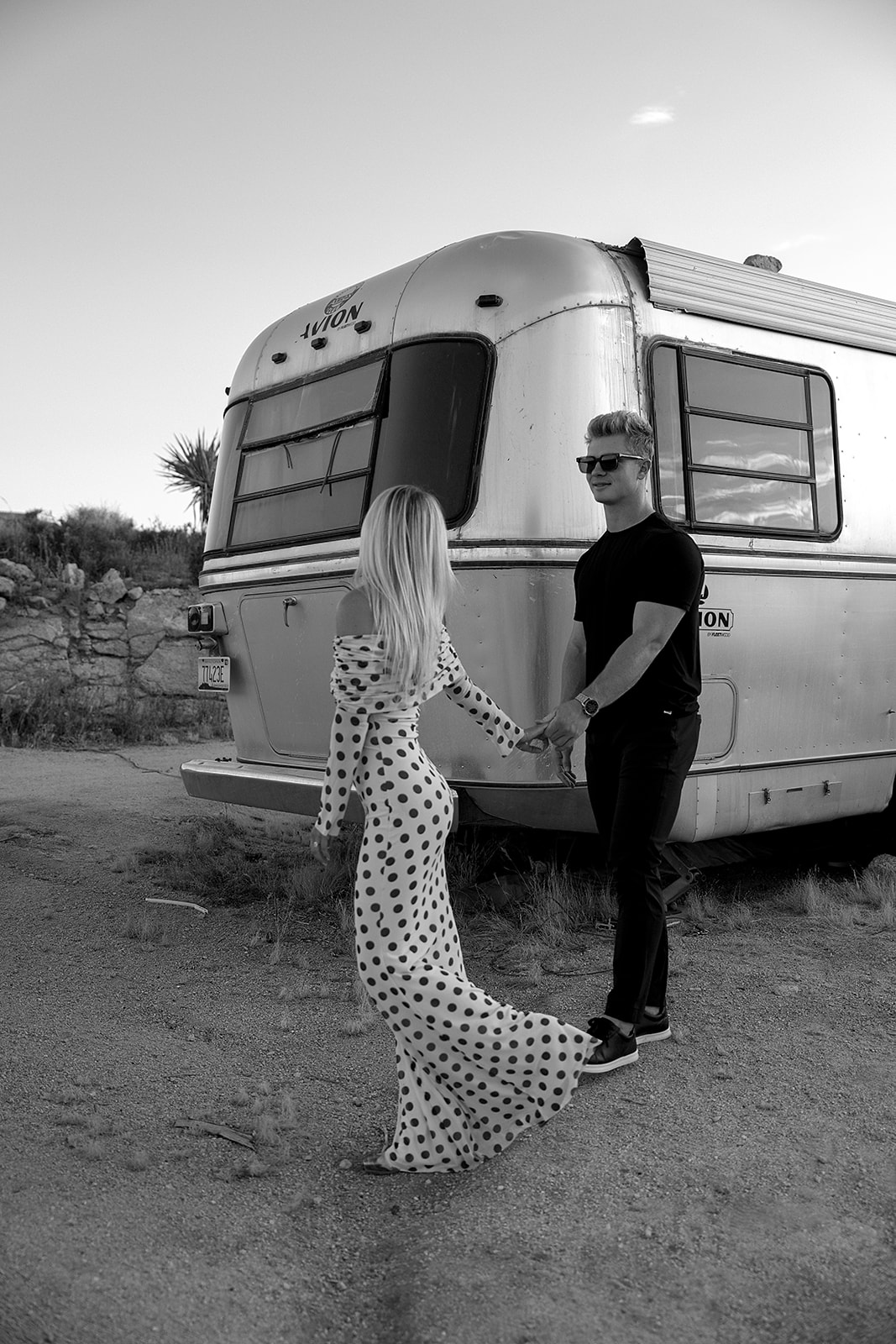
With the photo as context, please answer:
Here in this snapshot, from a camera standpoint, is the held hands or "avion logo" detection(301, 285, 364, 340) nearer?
the held hands

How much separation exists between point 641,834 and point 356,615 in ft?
3.78

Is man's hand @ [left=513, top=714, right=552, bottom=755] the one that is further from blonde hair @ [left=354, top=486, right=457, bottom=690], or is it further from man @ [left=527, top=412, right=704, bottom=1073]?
blonde hair @ [left=354, top=486, right=457, bottom=690]

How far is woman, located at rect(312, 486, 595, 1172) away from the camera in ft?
Answer: 9.02

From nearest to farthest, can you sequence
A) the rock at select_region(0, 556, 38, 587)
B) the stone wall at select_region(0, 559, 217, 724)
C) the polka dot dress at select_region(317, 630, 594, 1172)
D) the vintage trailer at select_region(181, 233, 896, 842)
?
the polka dot dress at select_region(317, 630, 594, 1172) < the vintage trailer at select_region(181, 233, 896, 842) < the stone wall at select_region(0, 559, 217, 724) < the rock at select_region(0, 556, 38, 587)

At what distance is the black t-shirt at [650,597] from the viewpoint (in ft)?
11.2

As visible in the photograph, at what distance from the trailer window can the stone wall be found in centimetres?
836

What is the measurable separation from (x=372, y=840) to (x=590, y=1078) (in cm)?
114

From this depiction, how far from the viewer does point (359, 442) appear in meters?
4.86

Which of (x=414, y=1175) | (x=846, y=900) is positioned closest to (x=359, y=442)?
(x=414, y=1175)

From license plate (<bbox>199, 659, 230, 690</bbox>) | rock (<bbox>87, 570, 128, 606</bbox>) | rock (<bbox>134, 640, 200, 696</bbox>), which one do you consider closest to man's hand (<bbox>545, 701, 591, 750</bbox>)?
license plate (<bbox>199, 659, 230, 690</bbox>)

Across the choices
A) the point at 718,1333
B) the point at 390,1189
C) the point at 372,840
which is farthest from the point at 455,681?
the point at 718,1333

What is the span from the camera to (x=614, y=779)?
11.7ft

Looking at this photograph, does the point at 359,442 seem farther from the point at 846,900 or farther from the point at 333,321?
the point at 846,900

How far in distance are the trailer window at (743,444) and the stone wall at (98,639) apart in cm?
836
